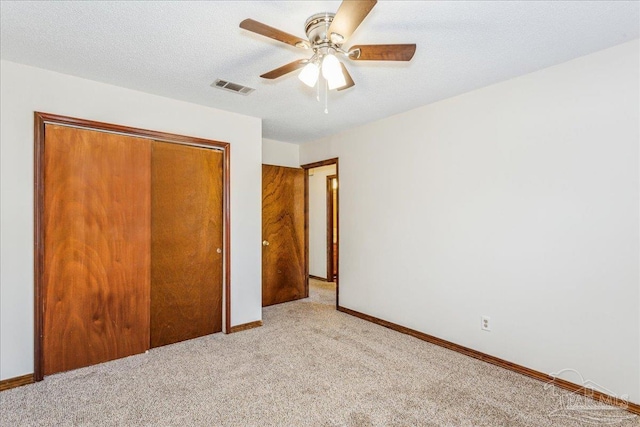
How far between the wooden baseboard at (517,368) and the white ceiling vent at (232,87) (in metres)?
2.83

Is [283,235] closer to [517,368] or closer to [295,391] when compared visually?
[295,391]

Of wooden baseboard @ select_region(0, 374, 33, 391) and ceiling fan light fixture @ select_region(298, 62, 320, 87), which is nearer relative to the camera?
ceiling fan light fixture @ select_region(298, 62, 320, 87)

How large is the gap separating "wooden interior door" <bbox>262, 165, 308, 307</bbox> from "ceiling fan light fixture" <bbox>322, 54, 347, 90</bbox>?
9.08ft

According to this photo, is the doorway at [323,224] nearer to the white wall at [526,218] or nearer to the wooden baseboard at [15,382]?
the white wall at [526,218]

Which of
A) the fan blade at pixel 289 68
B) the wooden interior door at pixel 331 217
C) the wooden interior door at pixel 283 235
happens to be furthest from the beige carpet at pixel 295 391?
the wooden interior door at pixel 331 217

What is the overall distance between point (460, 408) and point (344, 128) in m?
3.17

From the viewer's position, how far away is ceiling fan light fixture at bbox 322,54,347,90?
70.4 inches

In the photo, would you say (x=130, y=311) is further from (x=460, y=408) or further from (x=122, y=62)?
(x=460, y=408)

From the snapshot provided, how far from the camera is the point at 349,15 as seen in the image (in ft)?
4.77

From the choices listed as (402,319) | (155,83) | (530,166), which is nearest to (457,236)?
(530,166)

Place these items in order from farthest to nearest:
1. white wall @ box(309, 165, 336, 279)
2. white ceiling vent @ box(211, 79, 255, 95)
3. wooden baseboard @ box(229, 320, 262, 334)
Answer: white wall @ box(309, 165, 336, 279), wooden baseboard @ box(229, 320, 262, 334), white ceiling vent @ box(211, 79, 255, 95)

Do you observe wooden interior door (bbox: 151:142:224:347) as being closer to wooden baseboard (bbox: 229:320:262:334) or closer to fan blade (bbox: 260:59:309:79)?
wooden baseboard (bbox: 229:320:262:334)

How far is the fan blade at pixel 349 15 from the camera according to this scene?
137 cm

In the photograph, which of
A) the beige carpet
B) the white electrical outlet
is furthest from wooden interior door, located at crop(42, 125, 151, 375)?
the white electrical outlet
